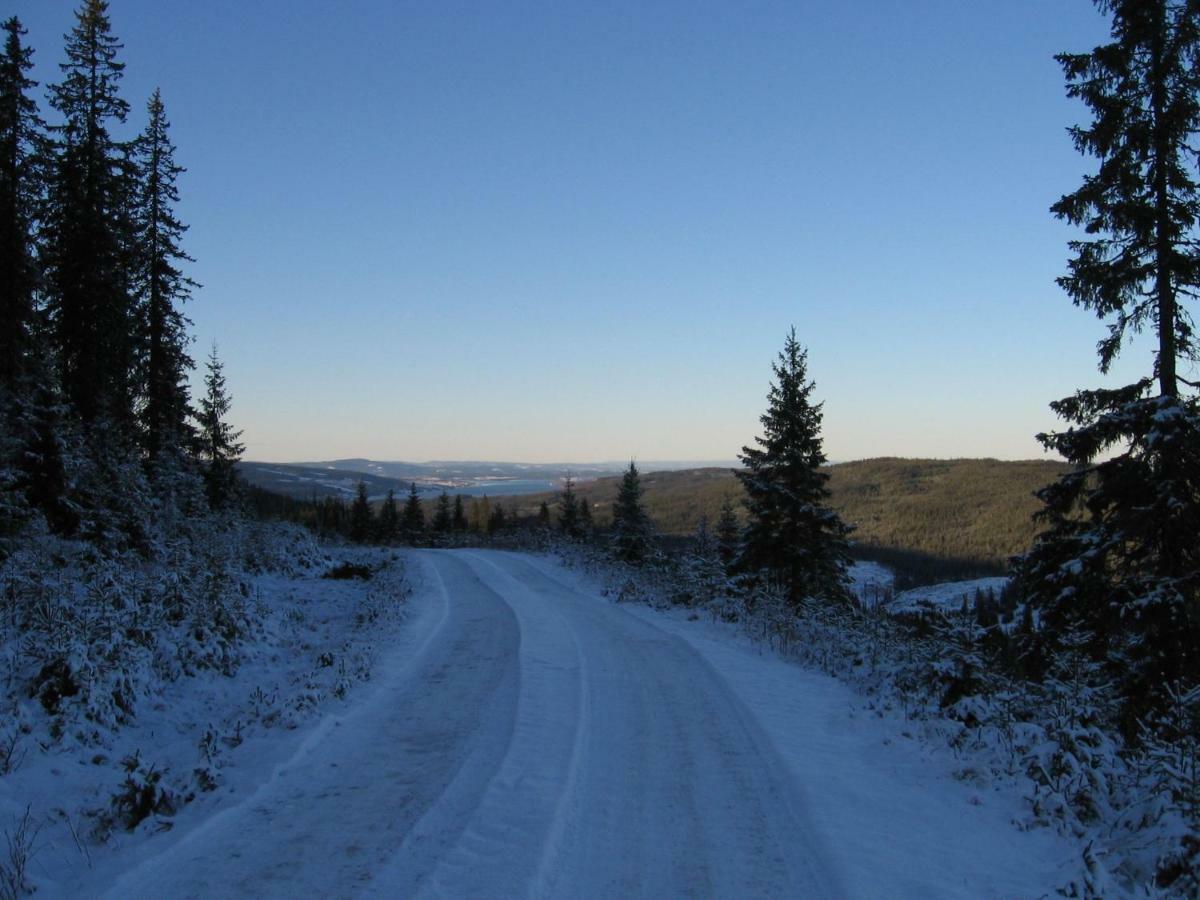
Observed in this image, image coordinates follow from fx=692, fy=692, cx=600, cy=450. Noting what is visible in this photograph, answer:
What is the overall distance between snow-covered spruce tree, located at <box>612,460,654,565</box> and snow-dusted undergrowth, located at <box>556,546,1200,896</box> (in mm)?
22888

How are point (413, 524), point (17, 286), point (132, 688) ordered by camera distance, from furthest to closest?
point (413, 524) < point (17, 286) < point (132, 688)

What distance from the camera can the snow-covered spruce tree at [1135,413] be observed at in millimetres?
9344

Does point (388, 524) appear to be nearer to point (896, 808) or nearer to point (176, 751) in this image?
point (176, 751)

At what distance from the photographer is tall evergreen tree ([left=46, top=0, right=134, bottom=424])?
1967 centimetres

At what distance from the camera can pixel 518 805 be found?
5.30 meters

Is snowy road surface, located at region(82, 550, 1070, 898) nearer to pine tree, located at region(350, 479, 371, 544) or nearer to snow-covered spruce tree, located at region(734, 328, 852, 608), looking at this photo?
snow-covered spruce tree, located at region(734, 328, 852, 608)

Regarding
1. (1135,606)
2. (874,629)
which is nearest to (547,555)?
(874,629)

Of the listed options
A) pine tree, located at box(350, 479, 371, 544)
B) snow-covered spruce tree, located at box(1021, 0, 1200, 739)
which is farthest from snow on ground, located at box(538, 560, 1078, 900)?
pine tree, located at box(350, 479, 371, 544)

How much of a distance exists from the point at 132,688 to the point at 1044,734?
9267mm

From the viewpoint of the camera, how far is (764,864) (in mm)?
4555

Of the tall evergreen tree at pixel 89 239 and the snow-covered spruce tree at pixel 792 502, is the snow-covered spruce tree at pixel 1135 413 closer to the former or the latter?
the snow-covered spruce tree at pixel 792 502

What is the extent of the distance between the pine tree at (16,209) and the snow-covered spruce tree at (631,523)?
2511 centimetres

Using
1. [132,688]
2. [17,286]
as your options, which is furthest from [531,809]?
[17,286]

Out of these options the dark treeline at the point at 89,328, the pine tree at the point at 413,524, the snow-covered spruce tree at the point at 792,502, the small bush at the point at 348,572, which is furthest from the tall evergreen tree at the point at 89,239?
the pine tree at the point at 413,524
